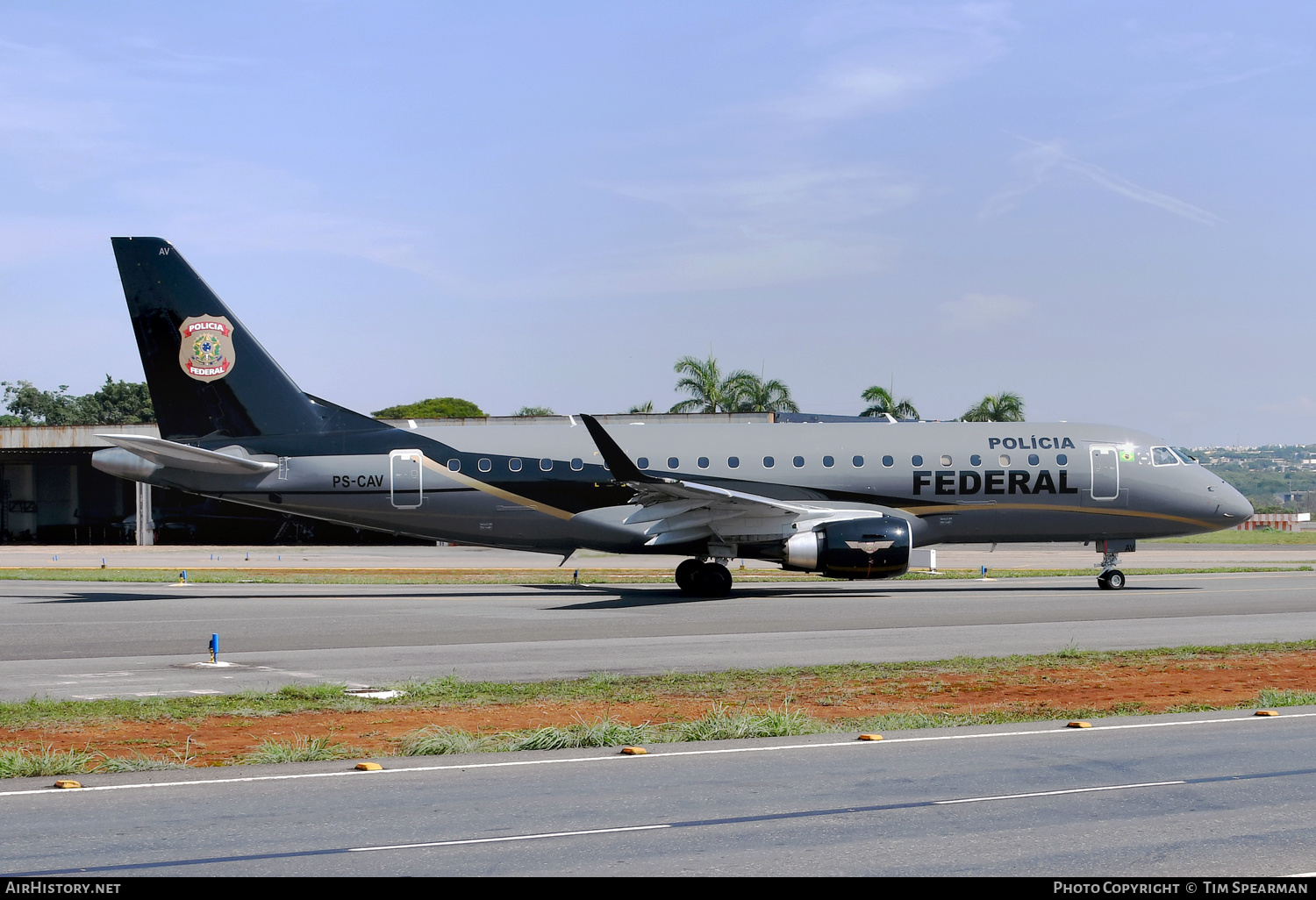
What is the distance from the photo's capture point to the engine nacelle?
26297 millimetres

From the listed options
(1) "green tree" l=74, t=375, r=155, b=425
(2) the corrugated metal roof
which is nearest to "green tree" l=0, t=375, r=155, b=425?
(1) "green tree" l=74, t=375, r=155, b=425

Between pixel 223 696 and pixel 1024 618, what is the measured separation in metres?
15.3

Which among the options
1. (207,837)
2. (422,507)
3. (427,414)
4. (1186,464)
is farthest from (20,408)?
(207,837)

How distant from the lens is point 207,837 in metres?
7.35

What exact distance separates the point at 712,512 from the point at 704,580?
2.04 m

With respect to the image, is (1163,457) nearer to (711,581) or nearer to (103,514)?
(711,581)

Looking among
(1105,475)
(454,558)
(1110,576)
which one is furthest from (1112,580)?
(454,558)

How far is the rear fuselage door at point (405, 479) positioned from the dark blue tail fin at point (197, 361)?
197 cm

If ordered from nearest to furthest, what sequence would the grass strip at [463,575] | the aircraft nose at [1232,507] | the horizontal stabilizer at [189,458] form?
the horizontal stabilizer at [189,458] → the aircraft nose at [1232,507] → the grass strip at [463,575]

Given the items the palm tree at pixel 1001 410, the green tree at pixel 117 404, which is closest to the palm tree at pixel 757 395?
the palm tree at pixel 1001 410

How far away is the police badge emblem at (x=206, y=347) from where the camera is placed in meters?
28.1

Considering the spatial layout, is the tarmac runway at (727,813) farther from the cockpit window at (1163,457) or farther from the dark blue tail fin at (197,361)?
the cockpit window at (1163,457)

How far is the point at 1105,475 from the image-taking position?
29.5 m
